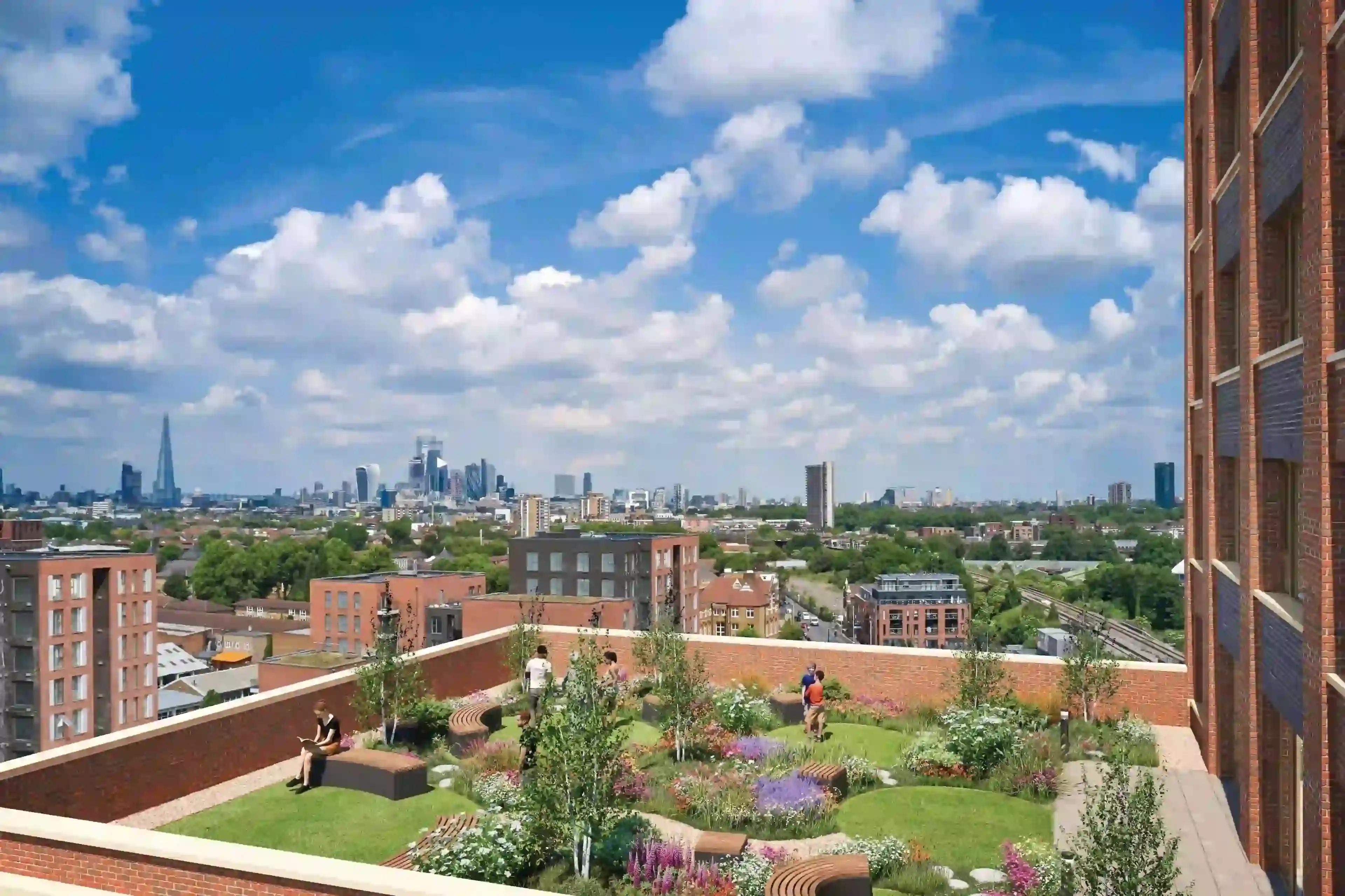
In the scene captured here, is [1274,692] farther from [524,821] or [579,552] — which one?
[579,552]

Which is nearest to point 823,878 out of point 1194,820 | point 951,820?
point 951,820

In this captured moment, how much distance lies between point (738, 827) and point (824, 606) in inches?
6194

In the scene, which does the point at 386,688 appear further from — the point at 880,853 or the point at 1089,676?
the point at 1089,676

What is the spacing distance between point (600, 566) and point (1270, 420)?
73.9 meters

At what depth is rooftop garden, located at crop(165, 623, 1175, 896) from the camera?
996cm

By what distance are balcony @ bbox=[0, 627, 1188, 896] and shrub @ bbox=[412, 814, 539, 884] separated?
1.25m

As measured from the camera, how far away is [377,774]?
13.0 m

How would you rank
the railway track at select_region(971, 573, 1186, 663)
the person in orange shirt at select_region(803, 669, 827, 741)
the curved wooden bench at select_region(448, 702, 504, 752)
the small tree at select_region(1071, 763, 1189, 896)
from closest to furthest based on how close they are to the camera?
the small tree at select_region(1071, 763, 1189, 896), the curved wooden bench at select_region(448, 702, 504, 752), the person in orange shirt at select_region(803, 669, 827, 741), the railway track at select_region(971, 573, 1186, 663)

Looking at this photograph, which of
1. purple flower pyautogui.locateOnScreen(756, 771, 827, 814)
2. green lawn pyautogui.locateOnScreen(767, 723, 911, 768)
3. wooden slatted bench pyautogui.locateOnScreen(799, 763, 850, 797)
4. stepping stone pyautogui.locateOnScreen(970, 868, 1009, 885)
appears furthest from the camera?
green lawn pyautogui.locateOnScreen(767, 723, 911, 768)

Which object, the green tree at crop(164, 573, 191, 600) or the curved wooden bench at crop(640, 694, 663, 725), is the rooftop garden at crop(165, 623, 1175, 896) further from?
the green tree at crop(164, 573, 191, 600)

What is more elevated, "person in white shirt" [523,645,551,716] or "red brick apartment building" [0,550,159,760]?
"person in white shirt" [523,645,551,716]

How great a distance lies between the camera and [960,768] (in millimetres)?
13945

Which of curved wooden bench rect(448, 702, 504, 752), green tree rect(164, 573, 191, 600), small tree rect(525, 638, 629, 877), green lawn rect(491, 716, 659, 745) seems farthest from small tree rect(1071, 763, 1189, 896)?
green tree rect(164, 573, 191, 600)

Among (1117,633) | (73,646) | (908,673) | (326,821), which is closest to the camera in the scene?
(326,821)
